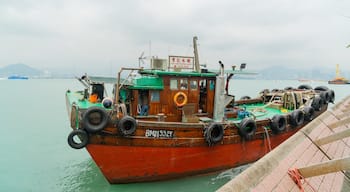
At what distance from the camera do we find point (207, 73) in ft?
27.7

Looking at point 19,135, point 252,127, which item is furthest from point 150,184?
point 19,135

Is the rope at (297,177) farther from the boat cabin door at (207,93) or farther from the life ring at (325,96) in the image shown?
the life ring at (325,96)

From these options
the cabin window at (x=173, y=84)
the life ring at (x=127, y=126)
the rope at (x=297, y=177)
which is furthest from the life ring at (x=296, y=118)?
the rope at (x=297, y=177)

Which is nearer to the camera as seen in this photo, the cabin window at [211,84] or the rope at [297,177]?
the rope at [297,177]

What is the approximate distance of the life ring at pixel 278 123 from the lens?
8656 mm

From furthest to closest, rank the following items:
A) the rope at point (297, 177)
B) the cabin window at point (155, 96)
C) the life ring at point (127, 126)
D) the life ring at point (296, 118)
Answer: the life ring at point (296, 118)
the cabin window at point (155, 96)
the life ring at point (127, 126)
the rope at point (297, 177)

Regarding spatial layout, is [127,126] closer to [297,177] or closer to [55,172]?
[55,172]

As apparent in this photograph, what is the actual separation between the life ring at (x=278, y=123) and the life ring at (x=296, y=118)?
65 cm

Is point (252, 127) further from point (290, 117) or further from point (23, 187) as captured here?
point (23, 187)

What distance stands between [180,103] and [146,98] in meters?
1.09

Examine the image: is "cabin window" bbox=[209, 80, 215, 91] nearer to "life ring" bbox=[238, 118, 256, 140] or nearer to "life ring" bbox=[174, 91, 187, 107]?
"life ring" bbox=[174, 91, 187, 107]

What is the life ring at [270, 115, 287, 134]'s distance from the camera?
8656 mm

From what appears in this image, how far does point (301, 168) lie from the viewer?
2.84m

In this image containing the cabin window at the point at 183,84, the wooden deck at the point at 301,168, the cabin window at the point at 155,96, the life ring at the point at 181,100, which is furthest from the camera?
the cabin window at the point at 183,84
